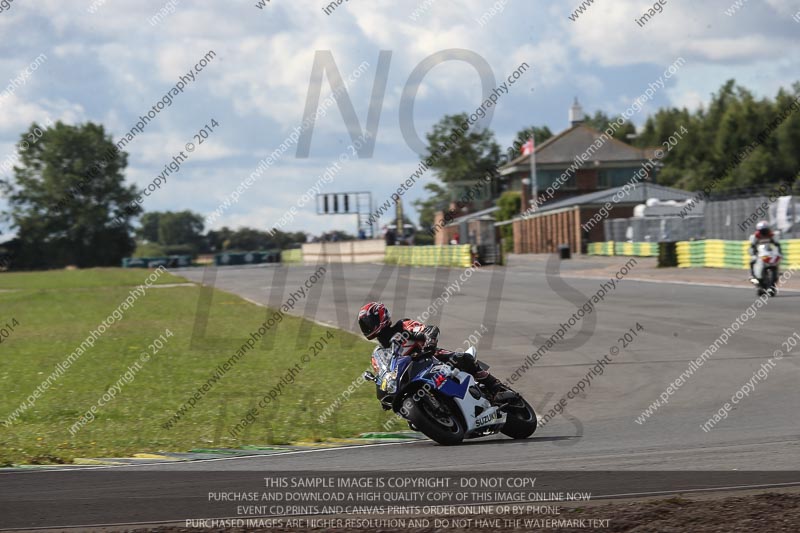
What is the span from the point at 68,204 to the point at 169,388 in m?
108

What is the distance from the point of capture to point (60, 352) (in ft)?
69.8

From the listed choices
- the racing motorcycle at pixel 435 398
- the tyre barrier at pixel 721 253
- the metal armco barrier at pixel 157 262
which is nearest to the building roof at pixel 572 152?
the metal armco barrier at pixel 157 262

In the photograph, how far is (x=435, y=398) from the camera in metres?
9.58

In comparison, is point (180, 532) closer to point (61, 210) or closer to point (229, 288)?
point (229, 288)

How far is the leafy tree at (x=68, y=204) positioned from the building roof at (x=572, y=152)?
152ft

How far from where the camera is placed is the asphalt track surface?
757 centimetres

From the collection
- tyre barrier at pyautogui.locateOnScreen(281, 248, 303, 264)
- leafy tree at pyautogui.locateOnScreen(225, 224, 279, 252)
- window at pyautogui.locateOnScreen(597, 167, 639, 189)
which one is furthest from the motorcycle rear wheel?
leafy tree at pyautogui.locateOnScreen(225, 224, 279, 252)

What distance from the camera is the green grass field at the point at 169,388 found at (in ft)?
36.5

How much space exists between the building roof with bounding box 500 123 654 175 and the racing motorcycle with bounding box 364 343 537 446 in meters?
84.5

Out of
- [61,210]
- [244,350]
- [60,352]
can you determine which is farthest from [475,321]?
[61,210]

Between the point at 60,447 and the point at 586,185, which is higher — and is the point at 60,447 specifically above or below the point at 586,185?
below

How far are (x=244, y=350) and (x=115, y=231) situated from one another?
104m

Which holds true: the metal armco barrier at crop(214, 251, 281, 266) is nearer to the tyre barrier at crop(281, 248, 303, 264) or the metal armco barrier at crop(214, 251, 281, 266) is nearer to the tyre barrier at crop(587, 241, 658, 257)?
the tyre barrier at crop(281, 248, 303, 264)

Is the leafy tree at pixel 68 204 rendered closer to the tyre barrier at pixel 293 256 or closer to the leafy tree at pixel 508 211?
the tyre barrier at pixel 293 256
